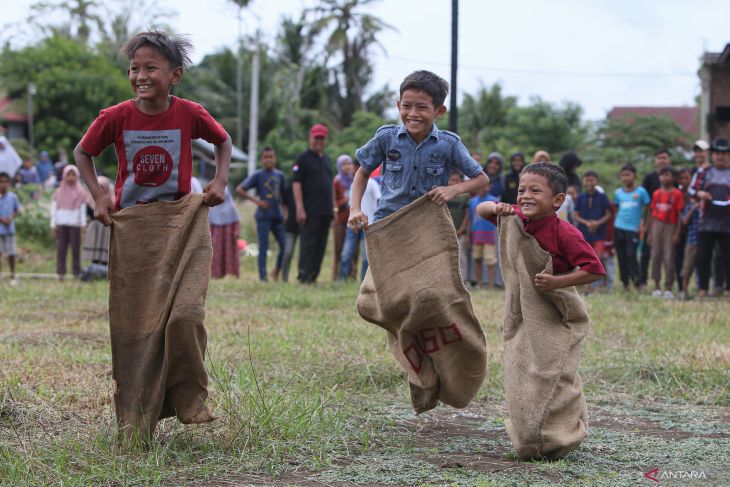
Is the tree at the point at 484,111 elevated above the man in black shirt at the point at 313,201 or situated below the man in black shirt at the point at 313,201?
above

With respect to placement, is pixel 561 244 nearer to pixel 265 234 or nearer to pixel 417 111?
pixel 417 111

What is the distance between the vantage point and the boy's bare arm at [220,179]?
15.9 feet

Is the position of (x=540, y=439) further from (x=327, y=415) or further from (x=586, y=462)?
(x=327, y=415)

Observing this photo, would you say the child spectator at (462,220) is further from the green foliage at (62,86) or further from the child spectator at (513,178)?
the green foliage at (62,86)

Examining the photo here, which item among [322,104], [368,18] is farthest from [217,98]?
[368,18]

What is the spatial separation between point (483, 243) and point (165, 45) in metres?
9.42

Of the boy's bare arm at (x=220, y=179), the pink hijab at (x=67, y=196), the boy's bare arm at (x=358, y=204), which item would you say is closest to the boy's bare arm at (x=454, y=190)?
the boy's bare arm at (x=358, y=204)

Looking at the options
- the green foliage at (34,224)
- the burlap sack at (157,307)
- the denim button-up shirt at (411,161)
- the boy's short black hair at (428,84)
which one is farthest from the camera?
the green foliage at (34,224)

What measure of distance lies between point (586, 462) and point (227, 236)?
10.7 m

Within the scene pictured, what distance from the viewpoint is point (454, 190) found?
5207mm

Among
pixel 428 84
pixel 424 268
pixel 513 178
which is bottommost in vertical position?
pixel 424 268

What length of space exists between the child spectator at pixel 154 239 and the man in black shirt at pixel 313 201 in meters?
8.23

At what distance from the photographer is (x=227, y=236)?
14836 mm

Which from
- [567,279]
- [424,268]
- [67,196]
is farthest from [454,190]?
[67,196]
